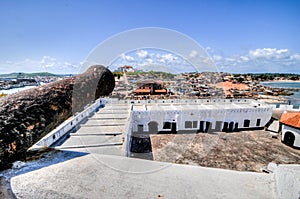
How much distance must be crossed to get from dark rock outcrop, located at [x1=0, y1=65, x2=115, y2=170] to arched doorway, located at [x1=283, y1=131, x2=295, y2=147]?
1583cm

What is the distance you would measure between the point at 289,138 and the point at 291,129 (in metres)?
Result: 0.82

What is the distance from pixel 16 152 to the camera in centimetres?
137

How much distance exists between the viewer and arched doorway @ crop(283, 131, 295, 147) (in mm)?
12180

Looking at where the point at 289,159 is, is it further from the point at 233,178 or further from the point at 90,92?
the point at 90,92

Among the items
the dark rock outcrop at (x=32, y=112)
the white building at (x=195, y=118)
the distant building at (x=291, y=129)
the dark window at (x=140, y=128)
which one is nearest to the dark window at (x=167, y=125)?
the white building at (x=195, y=118)

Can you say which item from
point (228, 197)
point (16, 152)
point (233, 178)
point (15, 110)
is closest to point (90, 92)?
point (15, 110)

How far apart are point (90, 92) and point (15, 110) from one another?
104 cm

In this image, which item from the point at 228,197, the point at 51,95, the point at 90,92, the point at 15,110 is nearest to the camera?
the point at 15,110

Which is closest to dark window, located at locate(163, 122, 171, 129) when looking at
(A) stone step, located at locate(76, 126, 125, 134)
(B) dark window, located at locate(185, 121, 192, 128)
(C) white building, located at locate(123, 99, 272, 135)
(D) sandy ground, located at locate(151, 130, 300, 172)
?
(C) white building, located at locate(123, 99, 272, 135)

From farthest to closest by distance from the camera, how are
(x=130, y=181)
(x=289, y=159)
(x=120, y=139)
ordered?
1. (x=289, y=159)
2. (x=120, y=139)
3. (x=130, y=181)

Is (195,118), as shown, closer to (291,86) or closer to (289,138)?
(289,138)

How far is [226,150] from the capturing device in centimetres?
1138

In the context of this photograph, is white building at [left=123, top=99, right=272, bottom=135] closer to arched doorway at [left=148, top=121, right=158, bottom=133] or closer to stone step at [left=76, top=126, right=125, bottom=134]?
arched doorway at [left=148, top=121, right=158, bottom=133]

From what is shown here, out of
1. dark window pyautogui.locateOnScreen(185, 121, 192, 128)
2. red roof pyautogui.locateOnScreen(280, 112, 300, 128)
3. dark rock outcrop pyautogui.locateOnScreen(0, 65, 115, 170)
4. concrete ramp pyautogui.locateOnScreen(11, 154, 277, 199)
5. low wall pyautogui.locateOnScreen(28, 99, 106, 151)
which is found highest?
dark rock outcrop pyautogui.locateOnScreen(0, 65, 115, 170)
